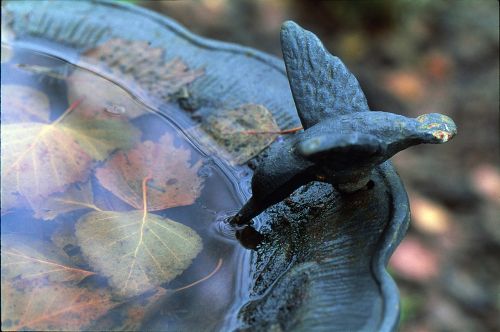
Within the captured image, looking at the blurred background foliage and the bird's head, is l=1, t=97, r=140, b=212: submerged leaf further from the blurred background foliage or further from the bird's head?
the blurred background foliage

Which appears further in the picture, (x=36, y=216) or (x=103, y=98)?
(x=103, y=98)

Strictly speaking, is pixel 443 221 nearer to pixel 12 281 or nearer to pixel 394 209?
pixel 394 209

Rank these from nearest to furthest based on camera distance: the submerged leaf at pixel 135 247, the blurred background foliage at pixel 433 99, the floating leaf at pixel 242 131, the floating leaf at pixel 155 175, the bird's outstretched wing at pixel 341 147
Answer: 1. the bird's outstretched wing at pixel 341 147
2. the submerged leaf at pixel 135 247
3. the floating leaf at pixel 155 175
4. the floating leaf at pixel 242 131
5. the blurred background foliage at pixel 433 99

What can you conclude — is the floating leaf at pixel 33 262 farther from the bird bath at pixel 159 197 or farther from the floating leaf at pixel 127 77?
the floating leaf at pixel 127 77

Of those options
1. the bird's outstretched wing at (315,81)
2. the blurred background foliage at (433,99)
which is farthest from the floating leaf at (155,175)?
the blurred background foliage at (433,99)

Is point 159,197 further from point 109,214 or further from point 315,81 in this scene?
point 315,81

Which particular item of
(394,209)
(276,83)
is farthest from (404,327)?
(394,209)
